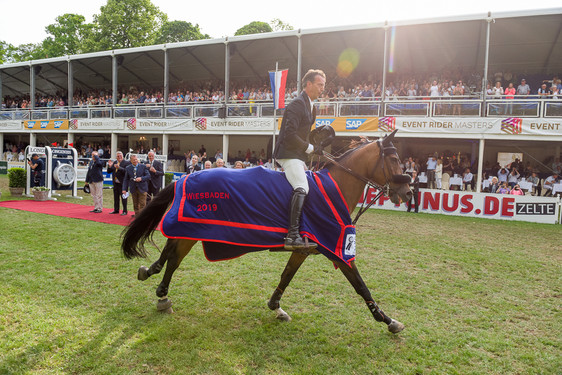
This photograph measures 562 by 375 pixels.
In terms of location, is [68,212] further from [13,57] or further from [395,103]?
[13,57]

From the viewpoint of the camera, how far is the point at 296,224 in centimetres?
378

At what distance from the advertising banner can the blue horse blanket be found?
14625 mm

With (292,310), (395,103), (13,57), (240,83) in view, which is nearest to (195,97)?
(240,83)

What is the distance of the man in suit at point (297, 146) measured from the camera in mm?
3797

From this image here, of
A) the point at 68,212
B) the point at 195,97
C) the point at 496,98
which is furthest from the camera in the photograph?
the point at 195,97

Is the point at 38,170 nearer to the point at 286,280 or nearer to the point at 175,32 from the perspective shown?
the point at 286,280

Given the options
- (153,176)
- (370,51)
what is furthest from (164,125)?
(370,51)

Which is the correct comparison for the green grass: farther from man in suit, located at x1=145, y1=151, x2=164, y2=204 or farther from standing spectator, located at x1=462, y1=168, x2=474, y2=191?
standing spectator, located at x1=462, y1=168, x2=474, y2=191

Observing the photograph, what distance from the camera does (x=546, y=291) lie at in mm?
5438

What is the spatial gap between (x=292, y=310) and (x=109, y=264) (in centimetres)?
335

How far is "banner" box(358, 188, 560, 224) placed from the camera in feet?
40.4

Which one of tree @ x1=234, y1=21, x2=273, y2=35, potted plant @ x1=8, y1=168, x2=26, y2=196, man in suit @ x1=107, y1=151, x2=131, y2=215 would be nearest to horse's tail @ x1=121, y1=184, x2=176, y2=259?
man in suit @ x1=107, y1=151, x2=131, y2=215

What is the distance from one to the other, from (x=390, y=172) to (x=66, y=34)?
1906 inches

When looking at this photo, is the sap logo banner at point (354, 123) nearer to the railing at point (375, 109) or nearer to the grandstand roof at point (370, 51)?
the railing at point (375, 109)
